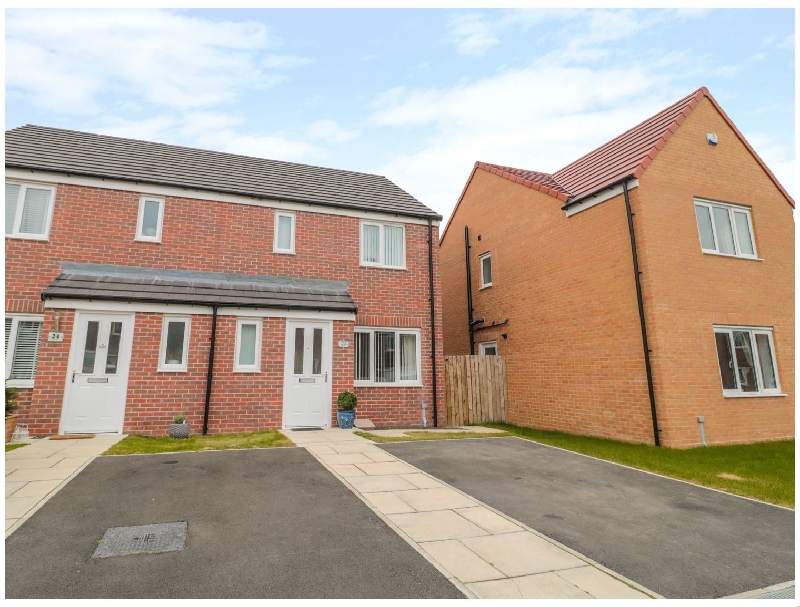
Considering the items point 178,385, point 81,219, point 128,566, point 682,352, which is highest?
point 81,219

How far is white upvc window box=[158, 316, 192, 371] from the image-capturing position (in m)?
10.2

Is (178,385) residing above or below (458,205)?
below

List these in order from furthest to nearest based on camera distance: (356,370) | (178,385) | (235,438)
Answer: (356,370), (178,385), (235,438)

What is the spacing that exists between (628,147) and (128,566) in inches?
546

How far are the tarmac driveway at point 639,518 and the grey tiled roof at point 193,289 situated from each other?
501 cm

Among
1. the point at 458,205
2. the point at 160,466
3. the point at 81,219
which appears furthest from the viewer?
the point at 458,205

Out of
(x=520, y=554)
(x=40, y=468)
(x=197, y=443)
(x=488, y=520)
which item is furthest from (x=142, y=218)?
(x=520, y=554)

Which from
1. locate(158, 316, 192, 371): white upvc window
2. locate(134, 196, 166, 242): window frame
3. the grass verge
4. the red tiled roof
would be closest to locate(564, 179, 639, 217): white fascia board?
the red tiled roof

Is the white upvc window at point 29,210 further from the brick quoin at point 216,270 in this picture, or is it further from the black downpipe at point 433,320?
the black downpipe at point 433,320

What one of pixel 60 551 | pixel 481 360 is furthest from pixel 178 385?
pixel 481 360

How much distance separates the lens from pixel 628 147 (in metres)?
12.3

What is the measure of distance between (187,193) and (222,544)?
10.3 m

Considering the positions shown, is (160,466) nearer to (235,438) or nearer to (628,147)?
(235,438)

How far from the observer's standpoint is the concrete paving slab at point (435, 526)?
4226 millimetres
